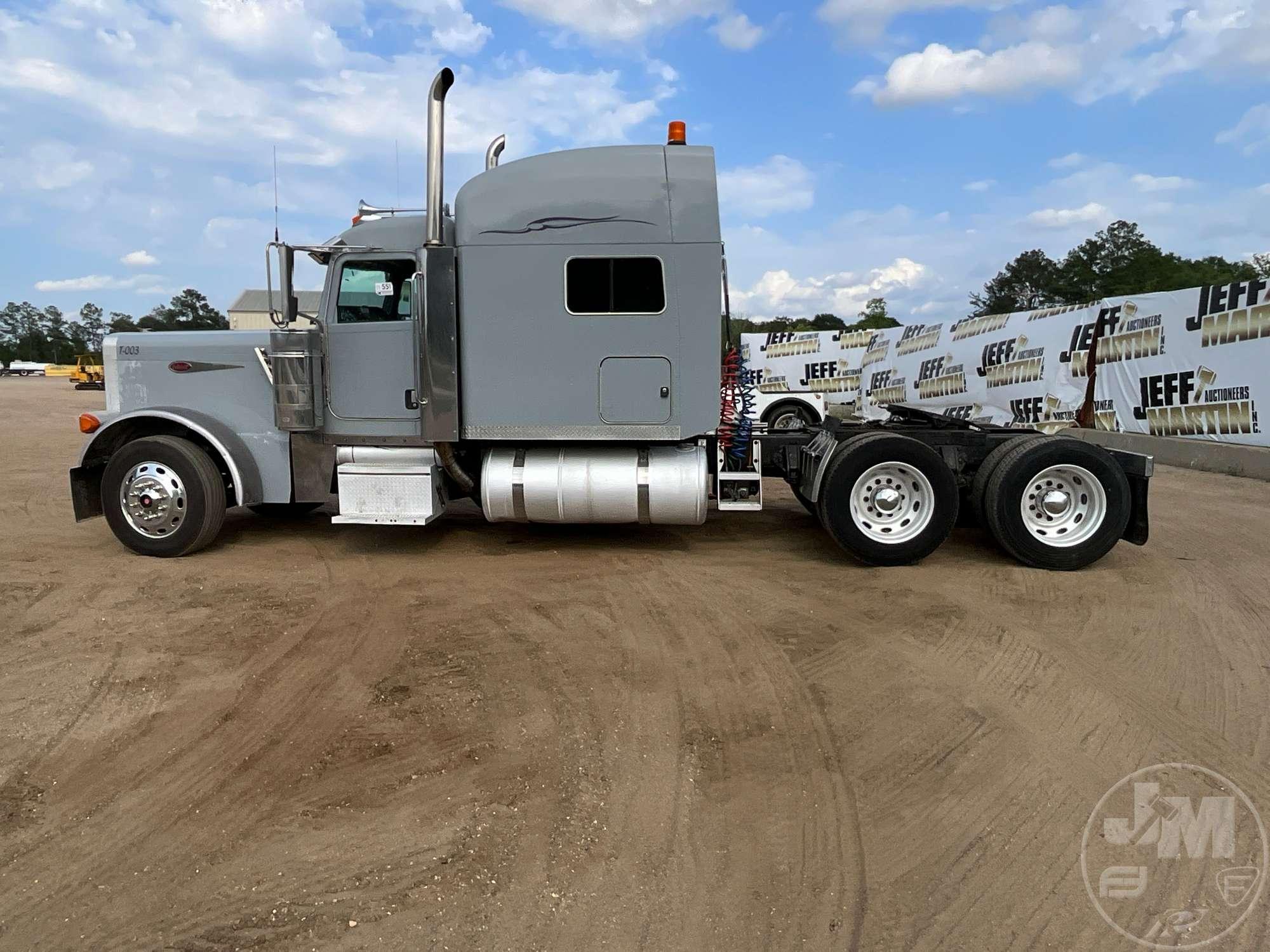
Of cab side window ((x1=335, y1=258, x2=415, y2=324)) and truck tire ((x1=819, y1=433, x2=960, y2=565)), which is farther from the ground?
cab side window ((x1=335, y1=258, x2=415, y2=324))

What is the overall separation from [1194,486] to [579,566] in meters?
9.14

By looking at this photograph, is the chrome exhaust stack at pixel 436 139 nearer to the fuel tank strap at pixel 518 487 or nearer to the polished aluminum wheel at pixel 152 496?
the fuel tank strap at pixel 518 487

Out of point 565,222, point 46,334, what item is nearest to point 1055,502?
point 565,222

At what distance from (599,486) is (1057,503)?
12.3 feet

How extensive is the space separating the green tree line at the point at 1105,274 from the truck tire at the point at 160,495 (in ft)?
133

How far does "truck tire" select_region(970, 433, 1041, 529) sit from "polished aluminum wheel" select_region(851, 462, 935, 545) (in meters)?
0.51

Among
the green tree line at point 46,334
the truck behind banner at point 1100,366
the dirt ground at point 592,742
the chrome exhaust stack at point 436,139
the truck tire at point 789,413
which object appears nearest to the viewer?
the dirt ground at point 592,742

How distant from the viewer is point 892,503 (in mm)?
6637

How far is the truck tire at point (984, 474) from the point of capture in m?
6.67

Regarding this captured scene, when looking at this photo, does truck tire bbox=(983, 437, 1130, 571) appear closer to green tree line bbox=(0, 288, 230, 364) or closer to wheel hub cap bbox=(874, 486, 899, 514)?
wheel hub cap bbox=(874, 486, 899, 514)

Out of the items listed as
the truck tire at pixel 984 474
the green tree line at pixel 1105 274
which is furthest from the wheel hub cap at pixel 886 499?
the green tree line at pixel 1105 274

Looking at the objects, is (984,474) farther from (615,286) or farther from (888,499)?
Result: (615,286)

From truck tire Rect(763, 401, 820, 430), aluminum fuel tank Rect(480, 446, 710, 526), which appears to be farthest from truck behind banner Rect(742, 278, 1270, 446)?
aluminum fuel tank Rect(480, 446, 710, 526)

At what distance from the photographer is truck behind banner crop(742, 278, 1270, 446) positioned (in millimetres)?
12562
